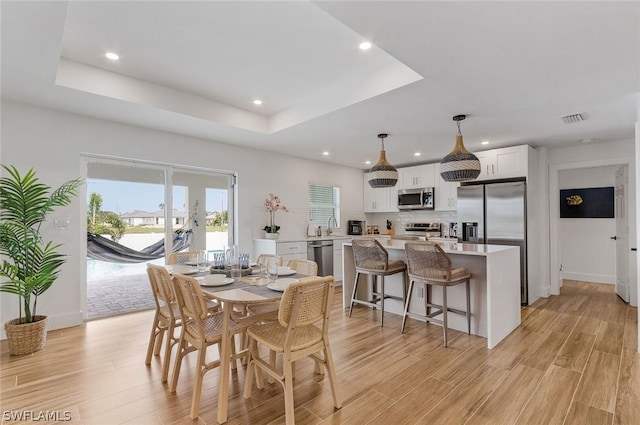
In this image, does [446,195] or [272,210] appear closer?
[272,210]

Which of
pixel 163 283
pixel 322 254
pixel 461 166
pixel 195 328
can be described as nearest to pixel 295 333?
pixel 195 328

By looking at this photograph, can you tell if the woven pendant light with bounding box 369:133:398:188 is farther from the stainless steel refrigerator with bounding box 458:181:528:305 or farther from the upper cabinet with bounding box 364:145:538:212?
the upper cabinet with bounding box 364:145:538:212

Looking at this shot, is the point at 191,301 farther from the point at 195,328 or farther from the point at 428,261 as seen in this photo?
the point at 428,261

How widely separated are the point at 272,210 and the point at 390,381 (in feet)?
11.8

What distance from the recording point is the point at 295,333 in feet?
6.82

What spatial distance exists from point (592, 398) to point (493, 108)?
8.81 feet

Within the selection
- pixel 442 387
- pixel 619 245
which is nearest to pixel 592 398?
pixel 442 387

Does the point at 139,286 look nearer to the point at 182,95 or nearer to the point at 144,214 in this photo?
the point at 144,214

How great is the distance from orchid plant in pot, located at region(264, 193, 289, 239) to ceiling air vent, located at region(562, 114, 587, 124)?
4.12 meters

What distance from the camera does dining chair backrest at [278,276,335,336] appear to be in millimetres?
1782

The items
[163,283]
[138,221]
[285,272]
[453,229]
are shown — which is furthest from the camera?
[453,229]

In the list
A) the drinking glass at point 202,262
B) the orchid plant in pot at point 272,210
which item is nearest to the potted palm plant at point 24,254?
the drinking glass at point 202,262

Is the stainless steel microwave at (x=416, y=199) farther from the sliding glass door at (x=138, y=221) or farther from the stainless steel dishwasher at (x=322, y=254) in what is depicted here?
the sliding glass door at (x=138, y=221)

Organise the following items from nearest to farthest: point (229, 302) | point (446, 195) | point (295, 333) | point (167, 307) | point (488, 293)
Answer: point (229, 302), point (295, 333), point (167, 307), point (488, 293), point (446, 195)
